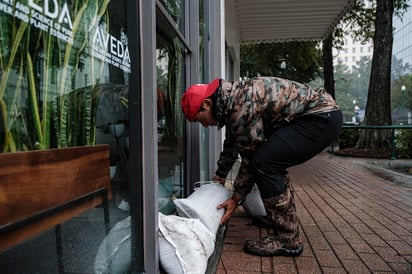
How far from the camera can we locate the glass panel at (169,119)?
237 cm

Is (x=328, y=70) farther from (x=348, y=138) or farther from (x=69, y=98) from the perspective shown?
(x=69, y=98)

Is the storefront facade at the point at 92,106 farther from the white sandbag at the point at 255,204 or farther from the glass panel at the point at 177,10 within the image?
the white sandbag at the point at 255,204

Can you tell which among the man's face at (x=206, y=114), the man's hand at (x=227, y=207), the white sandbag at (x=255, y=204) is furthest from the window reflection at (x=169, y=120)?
the white sandbag at (x=255, y=204)

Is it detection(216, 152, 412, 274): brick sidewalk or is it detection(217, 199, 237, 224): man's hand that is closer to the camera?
detection(216, 152, 412, 274): brick sidewalk

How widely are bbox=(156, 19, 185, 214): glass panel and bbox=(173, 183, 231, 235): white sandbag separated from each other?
0.63 ft

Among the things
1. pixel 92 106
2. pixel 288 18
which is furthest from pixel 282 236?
pixel 288 18

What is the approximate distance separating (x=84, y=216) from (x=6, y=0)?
0.76m

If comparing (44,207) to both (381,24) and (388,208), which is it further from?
(381,24)

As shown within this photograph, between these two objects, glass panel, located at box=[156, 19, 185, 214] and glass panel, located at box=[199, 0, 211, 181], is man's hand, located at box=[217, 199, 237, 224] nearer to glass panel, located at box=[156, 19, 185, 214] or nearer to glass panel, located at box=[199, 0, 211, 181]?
glass panel, located at box=[156, 19, 185, 214]

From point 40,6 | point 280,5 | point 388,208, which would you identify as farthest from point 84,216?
point 280,5

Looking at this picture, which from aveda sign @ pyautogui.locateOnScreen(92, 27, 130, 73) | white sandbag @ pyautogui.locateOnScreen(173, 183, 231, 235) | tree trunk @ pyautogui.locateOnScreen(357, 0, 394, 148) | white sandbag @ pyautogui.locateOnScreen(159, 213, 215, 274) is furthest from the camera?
tree trunk @ pyautogui.locateOnScreen(357, 0, 394, 148)

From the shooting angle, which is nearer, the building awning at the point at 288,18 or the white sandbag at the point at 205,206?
the white sandbag at the point at 205,206

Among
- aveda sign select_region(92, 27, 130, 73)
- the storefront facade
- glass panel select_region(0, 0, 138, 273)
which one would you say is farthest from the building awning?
glass panel select_region(0, 0, 138, 273)

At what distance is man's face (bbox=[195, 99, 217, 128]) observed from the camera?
2227mm
